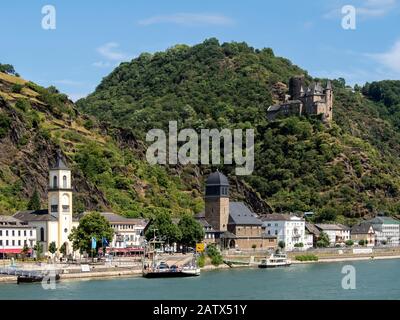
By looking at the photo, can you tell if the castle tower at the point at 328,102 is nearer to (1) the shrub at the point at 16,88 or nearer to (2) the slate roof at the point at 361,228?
(2) the slate roof at the point at 361,228

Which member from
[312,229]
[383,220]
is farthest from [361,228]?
[312,229]

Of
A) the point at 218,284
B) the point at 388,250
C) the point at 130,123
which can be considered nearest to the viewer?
the point at 218,284

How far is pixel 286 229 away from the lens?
374ft

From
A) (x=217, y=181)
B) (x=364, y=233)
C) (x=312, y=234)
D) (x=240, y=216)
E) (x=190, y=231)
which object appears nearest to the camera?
(x=190, y=231)

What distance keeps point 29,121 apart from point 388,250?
52109 millimetres

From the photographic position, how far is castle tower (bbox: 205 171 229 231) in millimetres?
99438

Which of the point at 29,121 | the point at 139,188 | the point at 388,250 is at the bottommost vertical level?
the point at 388,250

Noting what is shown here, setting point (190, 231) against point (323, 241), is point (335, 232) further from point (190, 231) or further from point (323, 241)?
point (190, 231)

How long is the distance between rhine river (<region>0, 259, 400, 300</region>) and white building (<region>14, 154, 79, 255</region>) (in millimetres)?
15501

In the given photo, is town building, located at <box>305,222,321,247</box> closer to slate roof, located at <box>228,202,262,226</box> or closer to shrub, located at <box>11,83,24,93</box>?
slate roof, located at <box>228,202,262,226</box>

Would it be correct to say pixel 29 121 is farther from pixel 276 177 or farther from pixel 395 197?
pixel 395 197

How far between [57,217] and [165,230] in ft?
35.7
